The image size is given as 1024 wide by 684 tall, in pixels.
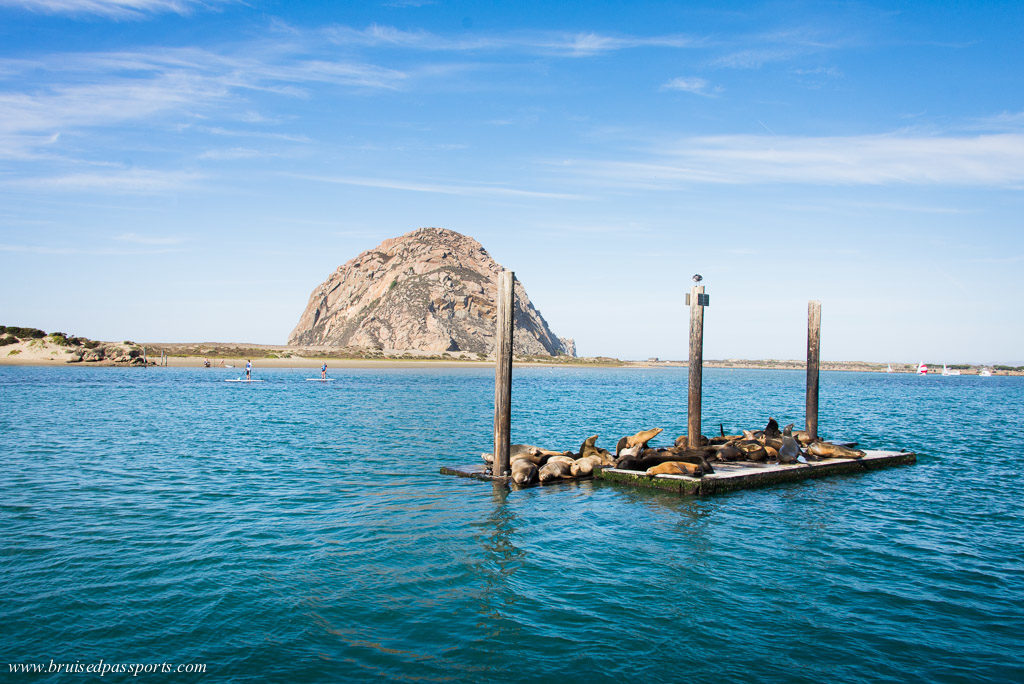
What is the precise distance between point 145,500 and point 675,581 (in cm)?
1246

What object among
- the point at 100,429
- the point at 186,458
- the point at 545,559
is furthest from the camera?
the point at 100,429

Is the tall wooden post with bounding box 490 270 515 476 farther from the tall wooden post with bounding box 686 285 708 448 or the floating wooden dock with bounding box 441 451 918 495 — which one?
the tall wooden post with bounding box 686 285 708 448

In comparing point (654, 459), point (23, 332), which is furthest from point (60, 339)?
point (654, 459)

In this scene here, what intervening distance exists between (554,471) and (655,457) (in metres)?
3.04

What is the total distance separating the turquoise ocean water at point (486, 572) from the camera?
26.1ft

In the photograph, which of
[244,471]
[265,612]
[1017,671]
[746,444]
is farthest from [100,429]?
[1017,671]

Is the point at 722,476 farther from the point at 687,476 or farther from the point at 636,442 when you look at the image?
the point at 636,442

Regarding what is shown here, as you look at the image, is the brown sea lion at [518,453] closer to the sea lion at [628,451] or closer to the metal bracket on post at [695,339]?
the sea lion at [628,451]

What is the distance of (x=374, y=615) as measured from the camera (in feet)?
29.8

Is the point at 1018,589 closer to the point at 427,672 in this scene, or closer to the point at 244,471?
the point at 427,672

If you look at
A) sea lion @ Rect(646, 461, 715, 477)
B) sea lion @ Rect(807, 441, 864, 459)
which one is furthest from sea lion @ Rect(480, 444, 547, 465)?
sea lion @ Rect(807, 441, 864, 459)

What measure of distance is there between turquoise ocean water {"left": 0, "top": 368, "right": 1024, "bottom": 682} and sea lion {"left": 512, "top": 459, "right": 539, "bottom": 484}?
375 millimetres

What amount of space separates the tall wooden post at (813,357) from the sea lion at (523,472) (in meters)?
12.6

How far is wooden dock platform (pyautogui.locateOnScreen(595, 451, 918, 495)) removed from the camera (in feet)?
58.0
